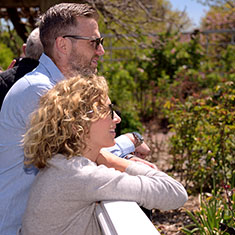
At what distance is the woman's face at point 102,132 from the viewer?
1.53 meters

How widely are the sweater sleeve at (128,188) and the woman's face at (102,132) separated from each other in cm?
17

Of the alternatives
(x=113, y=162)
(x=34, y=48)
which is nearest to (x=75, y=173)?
(x=113, y=162)

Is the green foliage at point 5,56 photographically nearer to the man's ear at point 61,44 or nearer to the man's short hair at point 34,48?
the man's short hair at point 34,48

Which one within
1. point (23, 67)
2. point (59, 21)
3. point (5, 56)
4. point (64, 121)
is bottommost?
point (5, 56)

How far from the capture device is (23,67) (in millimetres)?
2643

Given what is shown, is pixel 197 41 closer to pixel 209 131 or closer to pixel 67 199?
pixel 209 131

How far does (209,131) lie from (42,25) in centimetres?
249

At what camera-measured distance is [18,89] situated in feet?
5.68

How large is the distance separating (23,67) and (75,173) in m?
1.48

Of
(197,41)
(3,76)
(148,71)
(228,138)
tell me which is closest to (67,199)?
(3,76)

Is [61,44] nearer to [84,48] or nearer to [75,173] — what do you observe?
[84,48]

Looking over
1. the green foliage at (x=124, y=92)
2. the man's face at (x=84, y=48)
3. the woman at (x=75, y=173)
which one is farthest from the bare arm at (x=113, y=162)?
the green foliage at (x=124, y=92)

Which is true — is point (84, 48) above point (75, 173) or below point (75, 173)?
above

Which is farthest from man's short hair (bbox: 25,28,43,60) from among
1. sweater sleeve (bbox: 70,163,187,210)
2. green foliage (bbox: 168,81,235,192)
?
green foliage (bbox: 168,81,235,192)
